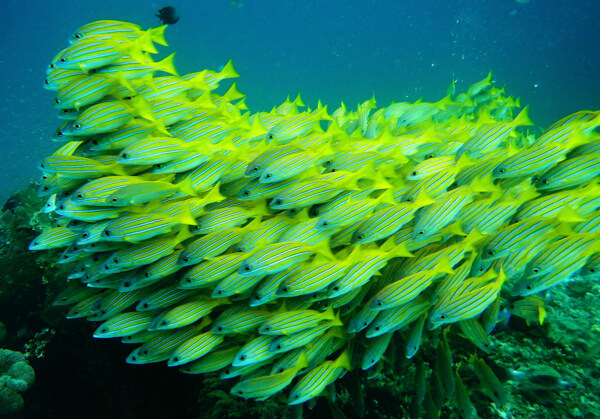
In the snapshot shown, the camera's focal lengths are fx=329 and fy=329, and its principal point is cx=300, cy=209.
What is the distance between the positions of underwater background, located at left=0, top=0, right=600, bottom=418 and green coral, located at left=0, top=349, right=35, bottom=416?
0.68 ft

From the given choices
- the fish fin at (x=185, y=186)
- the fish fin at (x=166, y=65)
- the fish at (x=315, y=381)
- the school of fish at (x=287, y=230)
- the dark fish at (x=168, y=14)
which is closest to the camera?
the school of fish at (x=287, y=230)

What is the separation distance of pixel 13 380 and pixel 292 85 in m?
84.0

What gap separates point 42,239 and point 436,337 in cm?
429

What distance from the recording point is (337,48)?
119 metres

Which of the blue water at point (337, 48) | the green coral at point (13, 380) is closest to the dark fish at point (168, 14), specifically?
the green coral at point (13, 380)

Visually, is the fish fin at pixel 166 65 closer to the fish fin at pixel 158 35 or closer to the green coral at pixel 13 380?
the fish fin at pixel 158 35

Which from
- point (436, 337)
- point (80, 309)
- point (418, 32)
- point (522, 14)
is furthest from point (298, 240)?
point (418, 32)

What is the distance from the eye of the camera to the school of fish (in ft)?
8.55

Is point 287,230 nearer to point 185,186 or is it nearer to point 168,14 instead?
point 185,186

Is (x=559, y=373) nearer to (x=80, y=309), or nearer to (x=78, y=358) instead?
(x=80, y=309)

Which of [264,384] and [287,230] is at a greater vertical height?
[287,230]

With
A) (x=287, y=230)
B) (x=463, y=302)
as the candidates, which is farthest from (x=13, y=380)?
(x=463, y=302)

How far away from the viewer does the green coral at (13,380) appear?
14.4ft

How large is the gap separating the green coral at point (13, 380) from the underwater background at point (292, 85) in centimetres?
21
